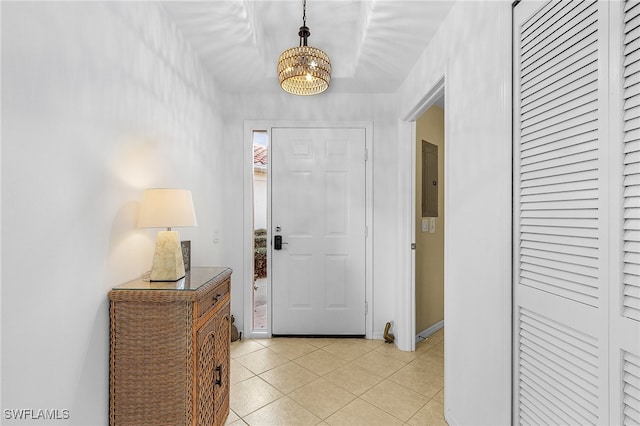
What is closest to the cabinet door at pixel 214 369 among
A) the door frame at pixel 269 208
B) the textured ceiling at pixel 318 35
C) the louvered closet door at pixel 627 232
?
the door frame at pixel 269 208

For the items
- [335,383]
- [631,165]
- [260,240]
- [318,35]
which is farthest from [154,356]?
[260,240]

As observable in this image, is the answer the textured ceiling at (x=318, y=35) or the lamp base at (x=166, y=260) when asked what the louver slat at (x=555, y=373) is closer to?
the lamp base at (x=166, y=260)

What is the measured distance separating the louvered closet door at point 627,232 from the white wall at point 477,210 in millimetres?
479

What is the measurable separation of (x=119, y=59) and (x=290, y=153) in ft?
6.01

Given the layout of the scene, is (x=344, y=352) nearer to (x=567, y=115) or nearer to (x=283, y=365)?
(x=283, y=365)

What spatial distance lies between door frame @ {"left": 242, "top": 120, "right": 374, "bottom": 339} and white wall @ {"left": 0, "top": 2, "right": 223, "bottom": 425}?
131 centimetres

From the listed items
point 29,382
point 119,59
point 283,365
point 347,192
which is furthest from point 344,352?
point 119,59

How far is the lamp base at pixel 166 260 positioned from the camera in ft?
5.35

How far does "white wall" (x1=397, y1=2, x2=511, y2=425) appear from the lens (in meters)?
1.45

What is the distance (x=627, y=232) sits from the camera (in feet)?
3.04

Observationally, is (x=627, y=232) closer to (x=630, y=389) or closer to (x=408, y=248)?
(x=630, y=389)

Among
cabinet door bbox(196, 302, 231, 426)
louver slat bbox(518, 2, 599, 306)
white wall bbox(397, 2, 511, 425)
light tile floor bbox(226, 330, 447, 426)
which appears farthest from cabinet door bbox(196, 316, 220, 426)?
louver slat bbox(518, 2, 599, 306)

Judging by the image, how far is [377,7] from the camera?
77.0 inches

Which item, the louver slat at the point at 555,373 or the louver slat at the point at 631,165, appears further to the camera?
the louver slat at the point at 555,373
